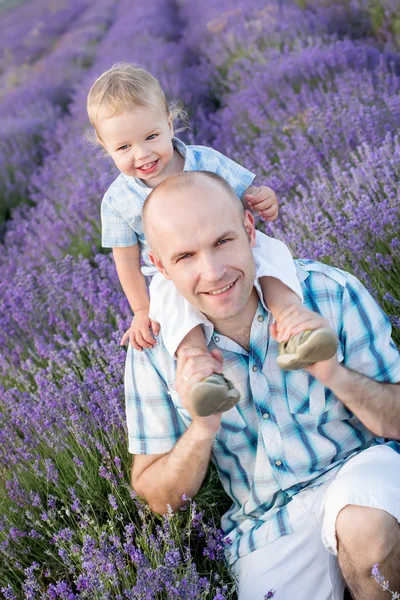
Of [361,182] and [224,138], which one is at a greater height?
[361,182]

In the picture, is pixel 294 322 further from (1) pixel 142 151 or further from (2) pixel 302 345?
(1) pixel 142 151

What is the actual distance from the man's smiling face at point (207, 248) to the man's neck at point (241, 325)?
12 centimetres

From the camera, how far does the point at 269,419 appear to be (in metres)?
2.14

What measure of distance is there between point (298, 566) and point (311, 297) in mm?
786

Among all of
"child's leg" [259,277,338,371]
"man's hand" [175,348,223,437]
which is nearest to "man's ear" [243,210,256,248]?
"child's leg" [259,277,338,371]

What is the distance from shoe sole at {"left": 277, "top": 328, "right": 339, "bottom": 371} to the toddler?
30 centimetres

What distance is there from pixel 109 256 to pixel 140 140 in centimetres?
166

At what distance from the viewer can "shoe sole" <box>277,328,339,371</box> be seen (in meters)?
1.75

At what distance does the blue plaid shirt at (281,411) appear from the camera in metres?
2.14

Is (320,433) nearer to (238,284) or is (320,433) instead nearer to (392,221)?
(238,284)

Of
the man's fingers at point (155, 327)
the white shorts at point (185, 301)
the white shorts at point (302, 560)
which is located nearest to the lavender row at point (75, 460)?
the white shorts at point (302, 560)

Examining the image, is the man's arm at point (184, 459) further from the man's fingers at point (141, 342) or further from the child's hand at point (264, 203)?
the child's hand at point (264, 203)

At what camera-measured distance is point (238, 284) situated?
6.51 feet

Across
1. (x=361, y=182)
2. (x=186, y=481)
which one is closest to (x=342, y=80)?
(x=361, y=182)
